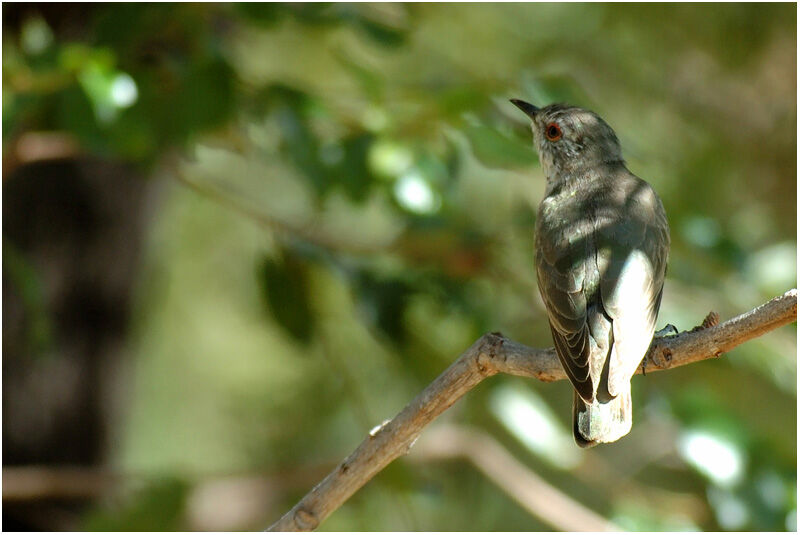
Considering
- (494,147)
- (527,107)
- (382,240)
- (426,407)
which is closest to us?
(426,407)

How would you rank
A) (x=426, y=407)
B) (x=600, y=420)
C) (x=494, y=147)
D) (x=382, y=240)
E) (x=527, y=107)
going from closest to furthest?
(x=426, y=407) → (x=600, y=420) → (x=494, y=147) → (x=527, y=107) → (x=382, y=240)

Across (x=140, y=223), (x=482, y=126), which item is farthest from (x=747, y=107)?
(x=140, y=223)

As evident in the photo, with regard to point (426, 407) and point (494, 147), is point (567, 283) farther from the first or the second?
point (426, 407)

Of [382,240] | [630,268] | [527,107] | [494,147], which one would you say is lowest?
[630,268]

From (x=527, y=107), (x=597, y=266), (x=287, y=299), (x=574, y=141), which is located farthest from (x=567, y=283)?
(x=287, y=299)

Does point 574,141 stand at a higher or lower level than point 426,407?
higher
